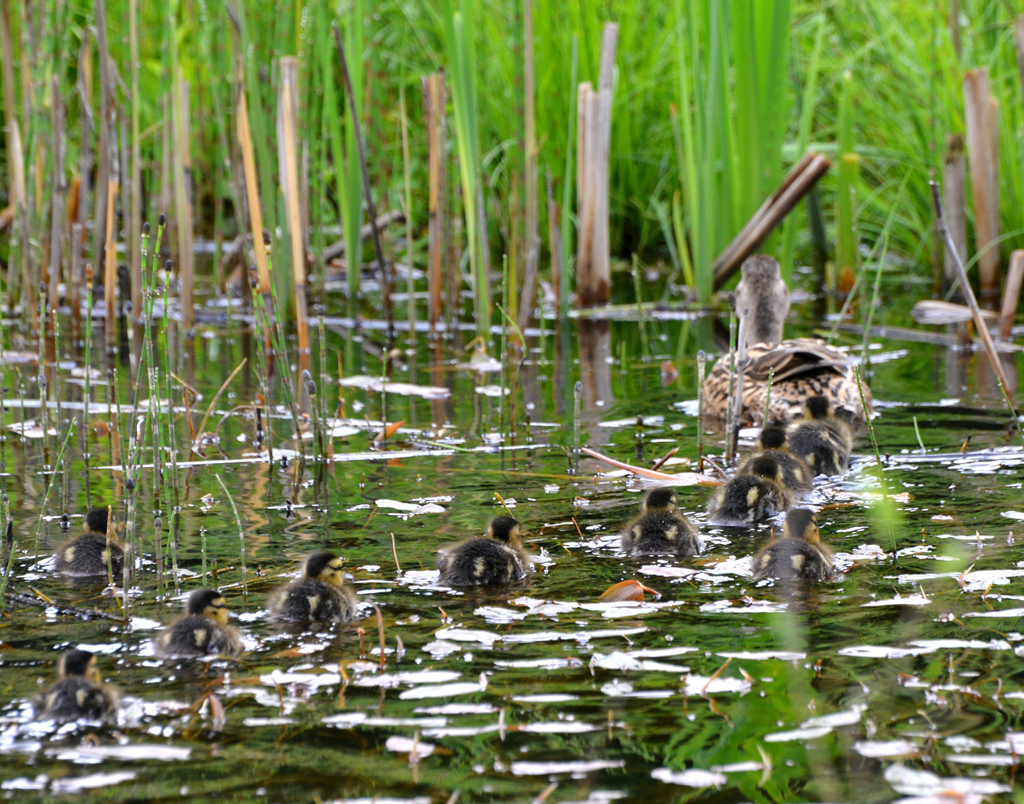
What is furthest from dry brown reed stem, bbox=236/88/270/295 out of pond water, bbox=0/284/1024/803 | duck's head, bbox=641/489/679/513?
duck's head, bbox=641/489/679/513

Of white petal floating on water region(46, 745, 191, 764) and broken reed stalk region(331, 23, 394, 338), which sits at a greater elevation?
broken reed stalk region(331, 23, 394, 338)

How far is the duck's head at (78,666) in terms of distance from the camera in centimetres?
285

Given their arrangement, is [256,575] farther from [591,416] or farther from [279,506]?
[591,416]

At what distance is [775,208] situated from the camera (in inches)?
327

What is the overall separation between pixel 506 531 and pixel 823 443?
5.79 ft

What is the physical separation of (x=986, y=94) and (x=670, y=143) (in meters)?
2.68

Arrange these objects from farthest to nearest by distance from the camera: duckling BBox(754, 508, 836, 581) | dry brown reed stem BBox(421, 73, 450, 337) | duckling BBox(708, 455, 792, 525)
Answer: dry brown reed stem BBox(421, 73, 450, 337) < duckling BBox(708, 455, 792, 525) < duckling BBox(754, 508, 836, 581)

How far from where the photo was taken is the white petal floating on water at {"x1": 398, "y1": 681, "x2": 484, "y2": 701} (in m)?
2.92

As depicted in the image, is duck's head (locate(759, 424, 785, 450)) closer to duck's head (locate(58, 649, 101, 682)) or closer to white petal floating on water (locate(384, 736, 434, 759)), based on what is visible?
white petal floating on water (locate(384, 736, 434, 759))

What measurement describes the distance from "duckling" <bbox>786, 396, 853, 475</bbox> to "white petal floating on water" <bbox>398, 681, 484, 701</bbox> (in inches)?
97.3

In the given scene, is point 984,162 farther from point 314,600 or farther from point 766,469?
point 314,600

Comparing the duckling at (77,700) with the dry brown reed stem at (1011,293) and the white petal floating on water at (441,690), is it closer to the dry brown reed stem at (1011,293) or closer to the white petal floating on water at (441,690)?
the white petal floating on water at (441,690)

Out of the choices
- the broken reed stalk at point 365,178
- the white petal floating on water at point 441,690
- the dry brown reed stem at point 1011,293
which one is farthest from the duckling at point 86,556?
the dry brown reed stem at point 1011,293

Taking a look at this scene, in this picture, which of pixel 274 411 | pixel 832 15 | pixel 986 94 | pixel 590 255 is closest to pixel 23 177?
pixel 274 411
